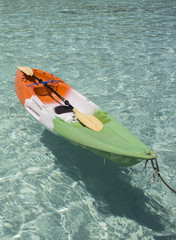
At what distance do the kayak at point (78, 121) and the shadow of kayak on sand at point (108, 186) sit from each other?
1.92ft

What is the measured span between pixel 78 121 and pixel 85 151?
0.58m

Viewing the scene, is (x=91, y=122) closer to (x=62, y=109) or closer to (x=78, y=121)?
(x=78, y=121)

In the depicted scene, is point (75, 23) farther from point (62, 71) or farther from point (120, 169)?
point (120, 169)

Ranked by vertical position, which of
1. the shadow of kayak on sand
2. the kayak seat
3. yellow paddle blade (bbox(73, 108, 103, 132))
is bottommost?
the shadow of kayak on sand

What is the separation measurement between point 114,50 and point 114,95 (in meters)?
Answer: 3.44

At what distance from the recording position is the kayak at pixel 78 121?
380 cm

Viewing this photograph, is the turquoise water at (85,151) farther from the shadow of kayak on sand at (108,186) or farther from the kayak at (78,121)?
the kayak at (78,121)

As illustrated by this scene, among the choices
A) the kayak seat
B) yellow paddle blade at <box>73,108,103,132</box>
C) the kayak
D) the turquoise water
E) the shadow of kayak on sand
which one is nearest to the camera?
the kayak

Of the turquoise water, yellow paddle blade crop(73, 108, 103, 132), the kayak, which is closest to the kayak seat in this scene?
the kayak

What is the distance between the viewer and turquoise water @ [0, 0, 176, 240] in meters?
3.90

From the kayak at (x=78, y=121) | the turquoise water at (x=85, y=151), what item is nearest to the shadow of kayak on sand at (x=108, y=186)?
the turquoise water at (x=85, y=151)

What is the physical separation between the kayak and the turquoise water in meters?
0.60

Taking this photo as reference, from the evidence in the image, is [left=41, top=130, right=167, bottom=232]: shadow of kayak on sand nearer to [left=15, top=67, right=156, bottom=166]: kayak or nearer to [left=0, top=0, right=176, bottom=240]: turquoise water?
[left=0, top=0, right=176, bottom=240]: turquoise water

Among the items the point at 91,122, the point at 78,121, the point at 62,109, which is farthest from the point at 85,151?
the point at 62,109
